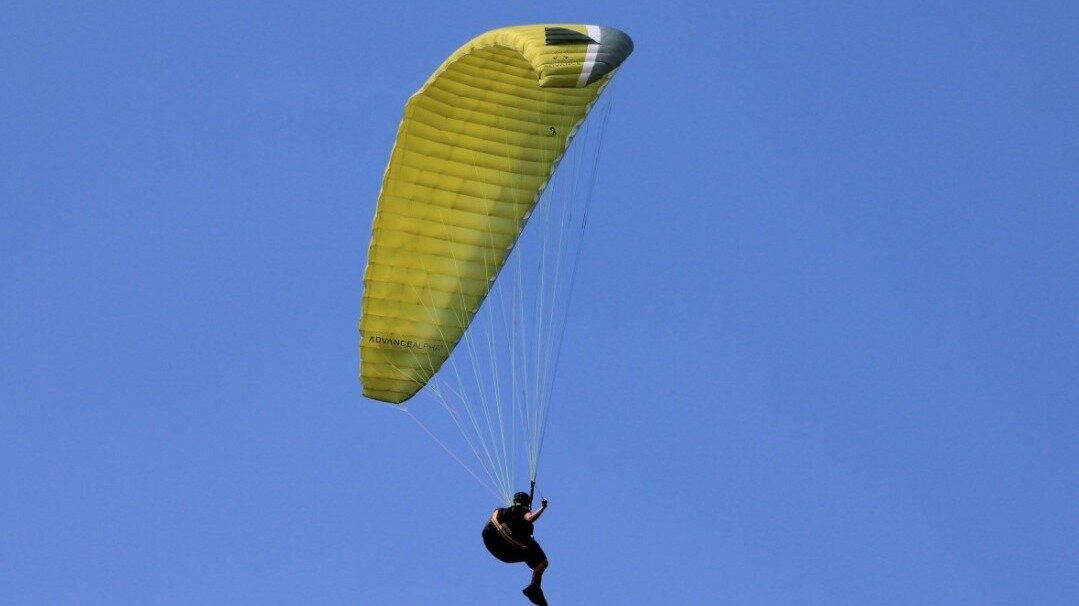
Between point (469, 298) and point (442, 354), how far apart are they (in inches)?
31.0

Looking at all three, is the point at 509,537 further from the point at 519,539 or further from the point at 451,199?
the point at 451,199

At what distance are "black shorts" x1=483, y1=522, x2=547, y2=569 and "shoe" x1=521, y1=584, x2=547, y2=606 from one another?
249 mm

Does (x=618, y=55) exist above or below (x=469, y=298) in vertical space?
above

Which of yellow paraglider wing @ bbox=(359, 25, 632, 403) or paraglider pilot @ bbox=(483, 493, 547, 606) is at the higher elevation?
yellow paraglider wing @ bbox=(359, 25, 632, 403)

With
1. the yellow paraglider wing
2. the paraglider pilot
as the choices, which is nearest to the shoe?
the paraglider pilot

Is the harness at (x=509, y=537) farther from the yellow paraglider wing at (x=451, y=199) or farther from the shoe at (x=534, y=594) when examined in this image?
the yellow paraglider wing at (x=451, y=199)

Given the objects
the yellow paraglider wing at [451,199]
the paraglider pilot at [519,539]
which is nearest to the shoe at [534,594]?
the paraglider pilot at [519,539]

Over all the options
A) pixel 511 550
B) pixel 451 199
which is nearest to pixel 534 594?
pixel 511 550

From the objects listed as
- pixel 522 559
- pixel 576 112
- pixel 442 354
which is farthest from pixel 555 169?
pixel 522 559

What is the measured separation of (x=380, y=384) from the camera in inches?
1189

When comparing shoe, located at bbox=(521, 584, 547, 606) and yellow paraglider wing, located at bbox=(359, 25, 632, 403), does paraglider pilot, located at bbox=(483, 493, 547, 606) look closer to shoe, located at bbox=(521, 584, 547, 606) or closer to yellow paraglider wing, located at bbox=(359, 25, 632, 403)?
shoe, located at bbox=(521, 584, 547, 606)

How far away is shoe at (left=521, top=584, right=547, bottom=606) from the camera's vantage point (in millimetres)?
27125

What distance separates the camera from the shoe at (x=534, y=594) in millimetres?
27125

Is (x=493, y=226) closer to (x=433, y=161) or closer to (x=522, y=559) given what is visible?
(x=433, y=161)
